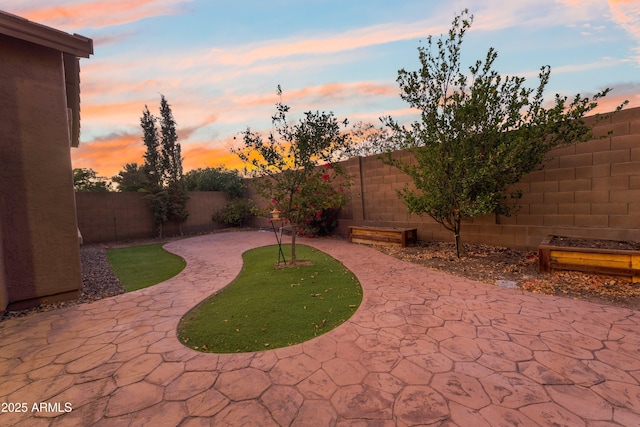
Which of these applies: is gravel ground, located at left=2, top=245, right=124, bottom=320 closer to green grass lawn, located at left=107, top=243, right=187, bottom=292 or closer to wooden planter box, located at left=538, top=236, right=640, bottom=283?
green grass lawn, located at left=107, top=243, right=187, bottom=292

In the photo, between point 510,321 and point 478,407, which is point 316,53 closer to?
point 510,321

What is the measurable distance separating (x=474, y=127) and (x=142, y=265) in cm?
866

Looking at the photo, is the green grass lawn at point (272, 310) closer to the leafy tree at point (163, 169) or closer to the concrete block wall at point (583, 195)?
the concrete block wall at point (583, 195)

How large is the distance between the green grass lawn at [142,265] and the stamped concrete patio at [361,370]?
1.59m

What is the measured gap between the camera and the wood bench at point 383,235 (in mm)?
7598

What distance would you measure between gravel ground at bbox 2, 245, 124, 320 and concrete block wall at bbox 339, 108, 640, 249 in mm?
8134

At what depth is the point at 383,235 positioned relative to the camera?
8094 millimetres

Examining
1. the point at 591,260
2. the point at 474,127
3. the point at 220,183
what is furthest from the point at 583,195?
the point at 220,183

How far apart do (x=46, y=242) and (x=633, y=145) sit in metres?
10.1

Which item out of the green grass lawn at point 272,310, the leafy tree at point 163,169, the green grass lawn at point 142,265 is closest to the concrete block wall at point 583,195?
the green grass lawn at point 272,310

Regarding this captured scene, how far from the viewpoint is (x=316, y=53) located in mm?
7266

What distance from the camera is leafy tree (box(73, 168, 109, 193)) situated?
1683 centimetres

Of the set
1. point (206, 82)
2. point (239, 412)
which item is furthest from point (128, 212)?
point (239, 412)

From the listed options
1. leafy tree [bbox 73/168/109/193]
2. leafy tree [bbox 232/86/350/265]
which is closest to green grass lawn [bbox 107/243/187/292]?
leafy tree [bbox 232/86/350/265]
